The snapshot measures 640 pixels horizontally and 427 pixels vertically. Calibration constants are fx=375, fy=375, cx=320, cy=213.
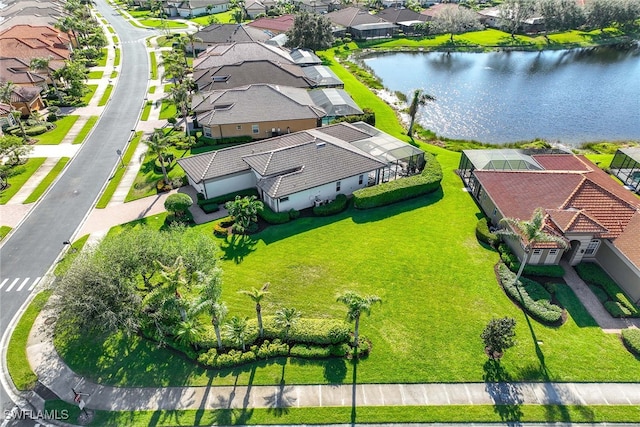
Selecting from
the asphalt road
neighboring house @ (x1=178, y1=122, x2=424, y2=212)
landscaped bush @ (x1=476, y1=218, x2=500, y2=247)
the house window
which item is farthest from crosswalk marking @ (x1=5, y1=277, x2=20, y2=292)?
the house window

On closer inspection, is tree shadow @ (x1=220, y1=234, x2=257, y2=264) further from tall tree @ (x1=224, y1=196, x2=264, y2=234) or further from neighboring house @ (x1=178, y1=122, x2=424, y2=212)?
neighboring house @ (x1=178, y1=122, x2=424, y2=212)

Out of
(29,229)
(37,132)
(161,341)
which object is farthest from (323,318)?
(37,132)

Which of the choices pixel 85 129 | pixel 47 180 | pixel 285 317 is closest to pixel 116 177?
pixel 47 180

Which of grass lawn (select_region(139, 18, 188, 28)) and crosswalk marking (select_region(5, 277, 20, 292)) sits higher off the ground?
grass lawn (select_region(139, 18, 188, 28))

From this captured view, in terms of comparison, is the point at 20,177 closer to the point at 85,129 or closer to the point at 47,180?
the point at 47,180

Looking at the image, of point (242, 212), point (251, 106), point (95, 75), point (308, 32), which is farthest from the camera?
point (308, 32)

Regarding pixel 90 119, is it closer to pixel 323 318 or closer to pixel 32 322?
pixel 32 322
